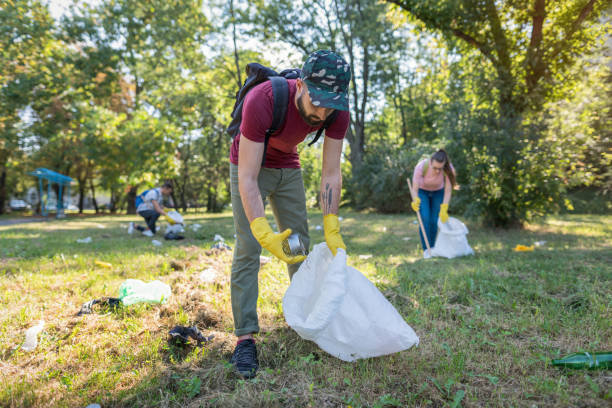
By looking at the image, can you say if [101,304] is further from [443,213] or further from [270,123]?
[443,213]

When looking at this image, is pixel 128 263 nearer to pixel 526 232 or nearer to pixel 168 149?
pixel 168 149

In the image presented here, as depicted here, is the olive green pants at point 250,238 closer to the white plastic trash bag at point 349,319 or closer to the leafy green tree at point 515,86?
the white plastic trash bag at point 349,319

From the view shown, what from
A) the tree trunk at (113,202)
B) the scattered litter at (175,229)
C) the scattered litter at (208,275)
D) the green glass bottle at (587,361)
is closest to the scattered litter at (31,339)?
the scattered litter at (208,275)

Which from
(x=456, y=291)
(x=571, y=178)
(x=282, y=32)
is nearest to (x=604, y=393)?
(x=456, y=291)

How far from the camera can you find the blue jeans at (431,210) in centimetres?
502

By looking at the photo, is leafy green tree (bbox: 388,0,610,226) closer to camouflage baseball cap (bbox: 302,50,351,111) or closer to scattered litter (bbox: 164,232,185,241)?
scattered litter (bbox: 164,232,185,241)

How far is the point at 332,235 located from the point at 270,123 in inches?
29.7

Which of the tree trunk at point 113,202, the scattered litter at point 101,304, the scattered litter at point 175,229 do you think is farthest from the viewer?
the tree trunk at point 113,202

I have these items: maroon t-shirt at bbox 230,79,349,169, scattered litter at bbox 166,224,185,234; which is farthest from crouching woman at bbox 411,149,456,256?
scattered litter at bbox 166,224,185,234

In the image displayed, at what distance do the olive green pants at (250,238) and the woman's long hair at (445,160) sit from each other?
117 inches

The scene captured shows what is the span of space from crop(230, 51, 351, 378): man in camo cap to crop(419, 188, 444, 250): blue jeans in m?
3.21

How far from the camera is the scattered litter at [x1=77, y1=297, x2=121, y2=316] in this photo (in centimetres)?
259

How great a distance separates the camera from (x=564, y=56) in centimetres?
689

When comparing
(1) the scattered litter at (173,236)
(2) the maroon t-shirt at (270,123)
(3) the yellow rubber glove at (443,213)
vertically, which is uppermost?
(2) the maroon t-shirt at (270,123)
